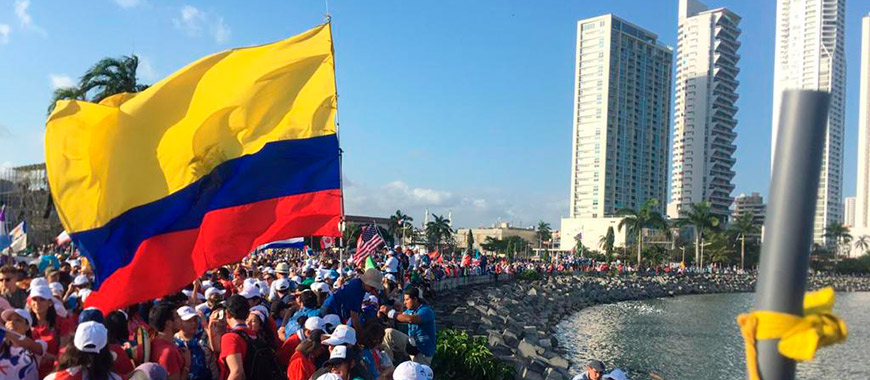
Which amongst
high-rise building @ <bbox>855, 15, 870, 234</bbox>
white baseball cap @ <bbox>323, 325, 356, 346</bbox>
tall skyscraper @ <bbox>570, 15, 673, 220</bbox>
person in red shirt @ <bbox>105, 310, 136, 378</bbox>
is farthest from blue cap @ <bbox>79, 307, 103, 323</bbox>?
high-rise building @ <bbox>855, 15, 870, 234</bbox>

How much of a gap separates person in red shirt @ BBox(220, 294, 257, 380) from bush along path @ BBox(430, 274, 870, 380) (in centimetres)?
402

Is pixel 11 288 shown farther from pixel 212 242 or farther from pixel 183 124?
pixel 183 124

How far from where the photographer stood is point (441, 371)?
1058 cm

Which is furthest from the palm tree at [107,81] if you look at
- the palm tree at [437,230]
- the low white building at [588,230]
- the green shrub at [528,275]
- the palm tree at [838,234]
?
the palm tree at [838,234]

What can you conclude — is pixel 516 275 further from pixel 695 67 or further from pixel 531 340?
pixel 695 67

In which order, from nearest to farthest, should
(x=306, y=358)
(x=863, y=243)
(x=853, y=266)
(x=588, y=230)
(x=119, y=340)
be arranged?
(x=119, y=340) < (x=306, y=358) < (x=853, y=266) < (x=588, y=230) < (x=863, y=243)

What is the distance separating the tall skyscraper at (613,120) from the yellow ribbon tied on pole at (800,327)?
135 m

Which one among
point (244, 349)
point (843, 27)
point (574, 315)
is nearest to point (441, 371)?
point (244, 349)

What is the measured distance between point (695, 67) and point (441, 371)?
157 m

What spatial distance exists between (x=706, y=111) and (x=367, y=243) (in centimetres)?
14506

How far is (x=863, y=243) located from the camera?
120 m

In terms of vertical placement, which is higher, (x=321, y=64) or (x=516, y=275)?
(x=321, y=64)

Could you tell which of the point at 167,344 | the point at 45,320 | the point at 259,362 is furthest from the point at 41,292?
the point at 259,362

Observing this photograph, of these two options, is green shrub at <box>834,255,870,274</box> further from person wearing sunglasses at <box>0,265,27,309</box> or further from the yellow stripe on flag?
person wearing sunglasses at <box>0,265,27,309</box>
